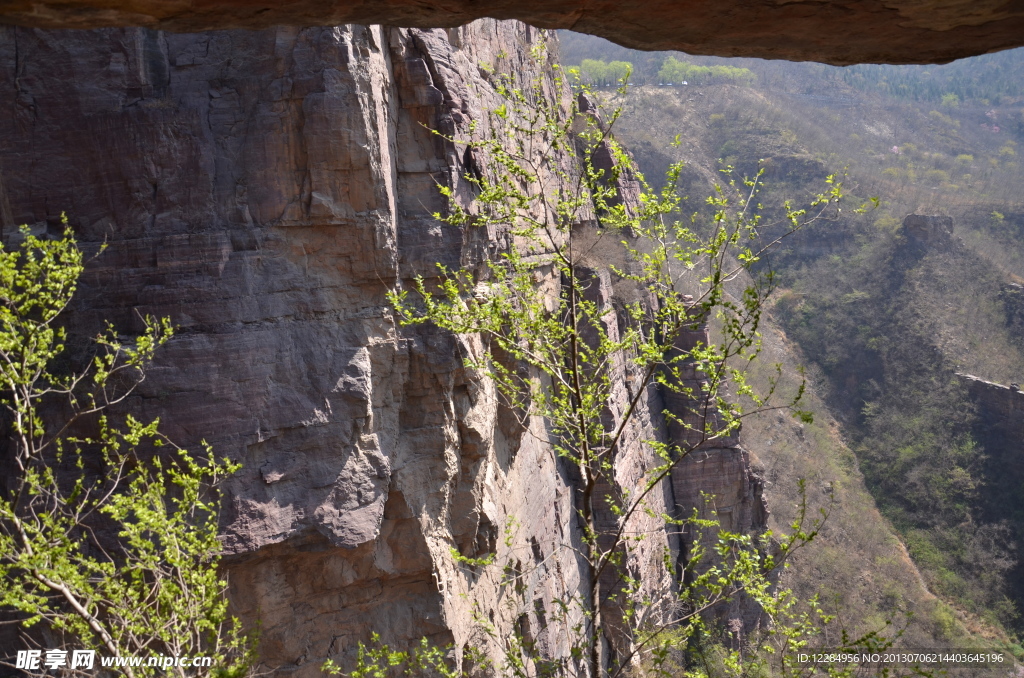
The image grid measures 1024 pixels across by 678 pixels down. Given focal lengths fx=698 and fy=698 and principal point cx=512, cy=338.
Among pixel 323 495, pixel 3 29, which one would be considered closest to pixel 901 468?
pixel 323 495

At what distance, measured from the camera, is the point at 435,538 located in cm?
1189

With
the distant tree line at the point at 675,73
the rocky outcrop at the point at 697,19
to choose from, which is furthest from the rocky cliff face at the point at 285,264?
the distant tree line at the point at 675,73

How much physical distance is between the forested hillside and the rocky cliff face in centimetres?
997

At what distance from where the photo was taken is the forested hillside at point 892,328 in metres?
32.9

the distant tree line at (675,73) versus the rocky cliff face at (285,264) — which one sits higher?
the distant tree line at (675,73)

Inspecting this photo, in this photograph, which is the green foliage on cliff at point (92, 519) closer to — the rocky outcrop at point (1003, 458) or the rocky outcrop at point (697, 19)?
the rocky outcrop at point (697, 19)

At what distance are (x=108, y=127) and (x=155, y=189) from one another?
1.11 m

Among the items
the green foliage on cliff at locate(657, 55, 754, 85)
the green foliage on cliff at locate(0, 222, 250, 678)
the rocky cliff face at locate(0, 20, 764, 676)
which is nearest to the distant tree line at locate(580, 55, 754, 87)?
the green foliage on cliff at locate(657, 55, 754, 85)

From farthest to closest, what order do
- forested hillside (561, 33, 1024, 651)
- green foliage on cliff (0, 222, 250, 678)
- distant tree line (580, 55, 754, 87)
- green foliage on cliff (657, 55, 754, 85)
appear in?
green foliage on cliff (657, 55, 754, 85) < distant tree line (580, 55, 754, 87) < forested hillside (561, 33, 1024, 651) < green foliage on cliff (0, 222, 250, 678)

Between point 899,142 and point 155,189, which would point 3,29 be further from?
point 899,142

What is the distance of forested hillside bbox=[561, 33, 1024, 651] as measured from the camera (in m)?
32.9

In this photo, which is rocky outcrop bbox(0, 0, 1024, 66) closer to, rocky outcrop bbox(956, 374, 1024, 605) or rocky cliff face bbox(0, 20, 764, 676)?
rocky cliff face bbox(0, 20, 764, 676)

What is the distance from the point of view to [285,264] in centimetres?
1074

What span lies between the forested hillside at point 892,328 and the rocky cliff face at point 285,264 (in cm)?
997
